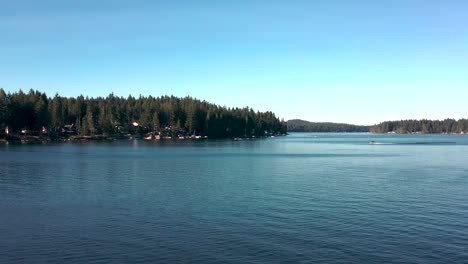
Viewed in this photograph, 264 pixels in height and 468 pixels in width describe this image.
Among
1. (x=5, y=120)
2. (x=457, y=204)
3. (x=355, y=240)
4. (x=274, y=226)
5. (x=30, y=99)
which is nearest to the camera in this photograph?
(x=355, y=240)

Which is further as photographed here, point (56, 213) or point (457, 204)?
point (457, 204)

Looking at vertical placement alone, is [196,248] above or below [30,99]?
below

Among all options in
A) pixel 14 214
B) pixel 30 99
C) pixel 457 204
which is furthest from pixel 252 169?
pixel 30 99

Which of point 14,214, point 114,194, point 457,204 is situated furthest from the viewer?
point 114,194

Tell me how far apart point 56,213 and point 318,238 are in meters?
22.2

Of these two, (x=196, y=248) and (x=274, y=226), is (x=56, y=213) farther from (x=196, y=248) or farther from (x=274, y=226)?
(x=274, y=226)

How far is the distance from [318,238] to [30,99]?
183298 mm

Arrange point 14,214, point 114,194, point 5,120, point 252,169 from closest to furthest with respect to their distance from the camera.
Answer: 1. point 14,214
2. point 114,194
3. point 252,169
4. point 5,120

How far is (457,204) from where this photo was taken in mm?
39625

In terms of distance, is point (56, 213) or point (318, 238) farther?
point (56, 213)

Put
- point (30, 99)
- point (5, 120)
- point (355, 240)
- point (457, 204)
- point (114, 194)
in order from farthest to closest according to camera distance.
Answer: point (30, 99) → point (5, 120) → point (114, 194) → point (457, 204) → point (355, 240)

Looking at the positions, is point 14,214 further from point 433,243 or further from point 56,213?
point 433,243

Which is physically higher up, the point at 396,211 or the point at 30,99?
the point at 30,99

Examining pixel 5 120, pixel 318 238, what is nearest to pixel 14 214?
pixel 318 238
